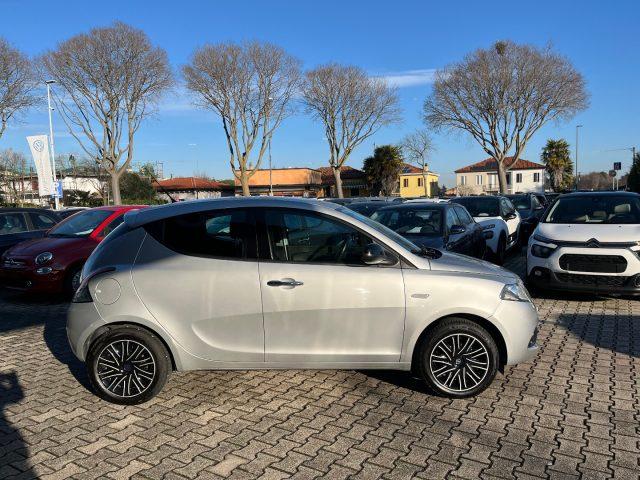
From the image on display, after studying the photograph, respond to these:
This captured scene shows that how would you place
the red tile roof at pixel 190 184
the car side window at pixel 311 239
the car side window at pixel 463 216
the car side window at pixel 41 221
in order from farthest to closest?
the red tile roof at pixel 190 184, the car side window at pixel 41 221, the car side window at pixel 463 216, the car side window at pixel 311 239

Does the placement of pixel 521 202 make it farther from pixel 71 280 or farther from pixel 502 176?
pixel 502 176

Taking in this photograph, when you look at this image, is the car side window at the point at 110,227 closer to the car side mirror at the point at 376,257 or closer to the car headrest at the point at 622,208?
the car side mirror at the point at 376,257

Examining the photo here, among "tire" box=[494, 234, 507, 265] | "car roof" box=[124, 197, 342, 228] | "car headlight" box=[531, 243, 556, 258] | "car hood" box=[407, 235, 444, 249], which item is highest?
"car roof" box=[124, 197, 342, 228]

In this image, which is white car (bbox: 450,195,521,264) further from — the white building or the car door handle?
the white building

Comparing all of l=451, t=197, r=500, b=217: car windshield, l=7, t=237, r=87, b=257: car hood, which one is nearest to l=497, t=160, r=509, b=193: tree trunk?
l=451, t=197, r=500, b=217: car windshield

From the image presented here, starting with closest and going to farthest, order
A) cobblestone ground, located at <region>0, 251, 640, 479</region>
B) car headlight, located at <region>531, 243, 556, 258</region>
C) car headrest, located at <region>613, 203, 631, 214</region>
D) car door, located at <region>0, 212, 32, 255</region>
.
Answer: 1. cobblestone ground, located at <region>0, 251, 640, 479</region>
2. car headlight, located at <region>531, 243, 556, 258</region>
3. car headrest, located at <region>613, 203, 631, 214</region>
4. car door, located at <region>0, 212, 32, 255</region>

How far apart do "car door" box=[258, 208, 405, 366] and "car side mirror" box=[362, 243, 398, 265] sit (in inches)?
1.6

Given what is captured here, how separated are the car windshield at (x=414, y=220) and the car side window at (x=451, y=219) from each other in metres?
0.15

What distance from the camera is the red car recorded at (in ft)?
26.8

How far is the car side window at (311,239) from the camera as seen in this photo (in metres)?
4.09

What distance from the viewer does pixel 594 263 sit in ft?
23.2

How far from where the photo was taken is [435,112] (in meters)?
39.6

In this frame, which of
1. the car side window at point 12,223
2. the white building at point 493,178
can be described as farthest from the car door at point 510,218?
the white building at point 493,178

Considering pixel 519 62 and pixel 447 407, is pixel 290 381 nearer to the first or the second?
pixel 447 407
